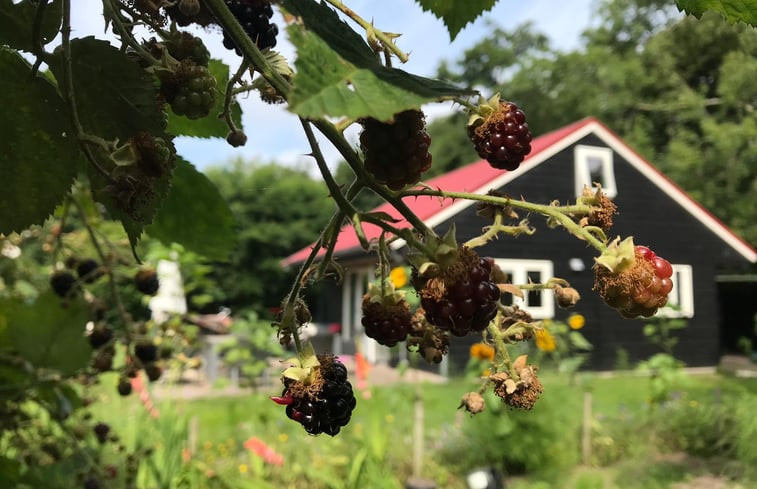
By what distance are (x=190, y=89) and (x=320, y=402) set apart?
24cm

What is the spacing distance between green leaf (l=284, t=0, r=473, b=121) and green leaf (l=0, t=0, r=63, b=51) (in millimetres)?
298

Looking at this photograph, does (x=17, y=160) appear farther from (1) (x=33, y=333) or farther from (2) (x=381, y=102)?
(1) (x=33, y=333)

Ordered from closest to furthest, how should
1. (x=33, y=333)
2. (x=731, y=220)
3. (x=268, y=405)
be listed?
(x=33, y=333)
(x=268, y=405)
(x=731, y=220)

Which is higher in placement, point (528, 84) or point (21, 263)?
point (528, 84)

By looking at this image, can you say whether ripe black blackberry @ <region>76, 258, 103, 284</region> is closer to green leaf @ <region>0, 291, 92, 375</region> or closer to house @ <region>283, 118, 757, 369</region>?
green leaf @ <region>0, 291, 92, 375</region>

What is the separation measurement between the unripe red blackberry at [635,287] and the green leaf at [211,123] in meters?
0.44

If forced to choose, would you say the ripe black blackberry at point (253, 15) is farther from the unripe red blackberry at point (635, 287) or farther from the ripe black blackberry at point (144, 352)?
the ripe black blackberry at point (144, 352)

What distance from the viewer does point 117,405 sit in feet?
Answer: 10.4

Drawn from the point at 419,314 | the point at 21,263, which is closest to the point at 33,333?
the point at 419,314

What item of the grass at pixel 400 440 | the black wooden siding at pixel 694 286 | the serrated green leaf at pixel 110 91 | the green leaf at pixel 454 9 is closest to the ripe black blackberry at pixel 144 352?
the serrated green leaf at pixel 110 91

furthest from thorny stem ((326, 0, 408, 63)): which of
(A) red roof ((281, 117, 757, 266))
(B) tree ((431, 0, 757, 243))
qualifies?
(B) tree ((431, 0, 757, 243))

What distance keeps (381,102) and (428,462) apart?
13.0 ft

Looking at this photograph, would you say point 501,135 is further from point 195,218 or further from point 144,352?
point 144,352

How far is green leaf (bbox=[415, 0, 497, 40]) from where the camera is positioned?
0.59 m
